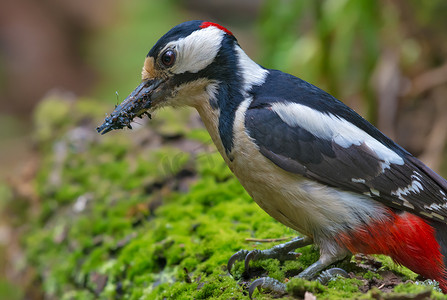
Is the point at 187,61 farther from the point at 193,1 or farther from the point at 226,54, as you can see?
the point at 193,1

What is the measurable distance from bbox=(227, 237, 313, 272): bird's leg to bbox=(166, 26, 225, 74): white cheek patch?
3.63 feet

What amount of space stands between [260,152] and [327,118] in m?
0.44

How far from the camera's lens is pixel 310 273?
2.96m

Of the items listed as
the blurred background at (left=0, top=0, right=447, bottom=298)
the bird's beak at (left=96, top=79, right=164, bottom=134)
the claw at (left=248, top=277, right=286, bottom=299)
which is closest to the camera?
the claw at (left=248, top=277, right=286, bottom=299)

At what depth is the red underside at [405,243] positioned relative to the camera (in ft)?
9.74

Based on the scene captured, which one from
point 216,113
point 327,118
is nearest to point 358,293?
point 327,118

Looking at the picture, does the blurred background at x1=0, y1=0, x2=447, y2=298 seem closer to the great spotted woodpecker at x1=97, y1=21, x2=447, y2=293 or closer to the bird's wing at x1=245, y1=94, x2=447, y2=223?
the great spotted woodpecker at x1=97, y1=21, x2=447, y2=293

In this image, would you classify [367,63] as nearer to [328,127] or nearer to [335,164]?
[328,127]

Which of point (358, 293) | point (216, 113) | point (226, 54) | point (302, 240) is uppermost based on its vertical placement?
point (226, 54)

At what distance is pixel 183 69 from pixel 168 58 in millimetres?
105

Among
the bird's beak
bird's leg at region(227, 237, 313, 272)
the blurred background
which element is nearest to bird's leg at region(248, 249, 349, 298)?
bird's leg at region(227, 237, 313, 272)

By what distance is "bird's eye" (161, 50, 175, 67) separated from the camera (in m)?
3.16

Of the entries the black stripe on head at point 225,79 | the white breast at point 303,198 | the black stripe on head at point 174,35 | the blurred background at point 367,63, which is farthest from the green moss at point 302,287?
the blurred background at point 367,63

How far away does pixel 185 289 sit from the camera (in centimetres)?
323
